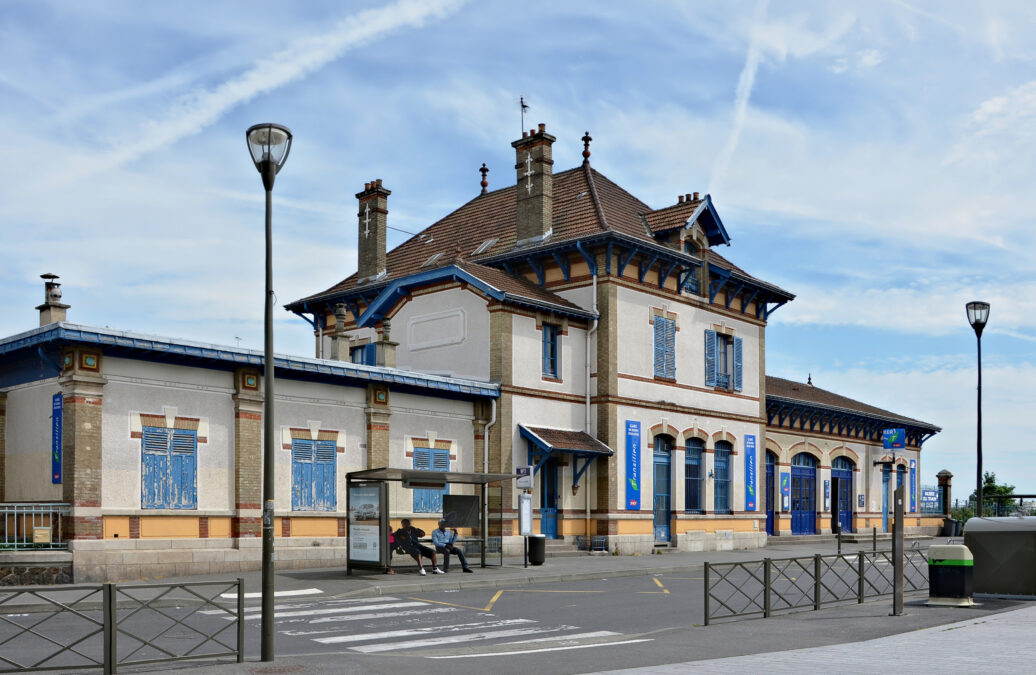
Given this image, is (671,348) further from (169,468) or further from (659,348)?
(169,468)

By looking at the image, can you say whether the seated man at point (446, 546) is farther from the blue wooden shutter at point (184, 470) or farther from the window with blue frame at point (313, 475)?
the blue wooden shutter at point (184, 470)

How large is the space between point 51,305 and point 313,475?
6.68 m

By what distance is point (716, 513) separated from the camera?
3494 cm

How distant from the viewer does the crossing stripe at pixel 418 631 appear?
13812mm

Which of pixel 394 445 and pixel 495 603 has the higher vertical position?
pixel 394 445

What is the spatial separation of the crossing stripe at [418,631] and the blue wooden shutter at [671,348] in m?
17.9

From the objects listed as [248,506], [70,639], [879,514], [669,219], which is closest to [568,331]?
[669,219]

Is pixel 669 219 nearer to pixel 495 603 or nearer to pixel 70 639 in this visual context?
pixel 495 603

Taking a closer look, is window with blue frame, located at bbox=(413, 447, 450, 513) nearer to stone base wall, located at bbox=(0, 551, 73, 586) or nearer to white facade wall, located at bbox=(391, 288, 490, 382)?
white facade wall, located at bbox=(391, 288, 490, 382)

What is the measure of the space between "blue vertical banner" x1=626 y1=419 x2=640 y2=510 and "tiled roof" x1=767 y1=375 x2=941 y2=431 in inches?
367

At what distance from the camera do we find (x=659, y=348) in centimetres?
3269

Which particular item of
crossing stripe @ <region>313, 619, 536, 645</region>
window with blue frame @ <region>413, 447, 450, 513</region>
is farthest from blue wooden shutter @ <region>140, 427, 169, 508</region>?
crossing stripe @ <region>313, 619, 536, 645</region>

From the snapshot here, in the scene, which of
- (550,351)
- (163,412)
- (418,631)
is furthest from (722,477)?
(418,631)

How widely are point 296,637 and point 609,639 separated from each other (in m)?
3.99
